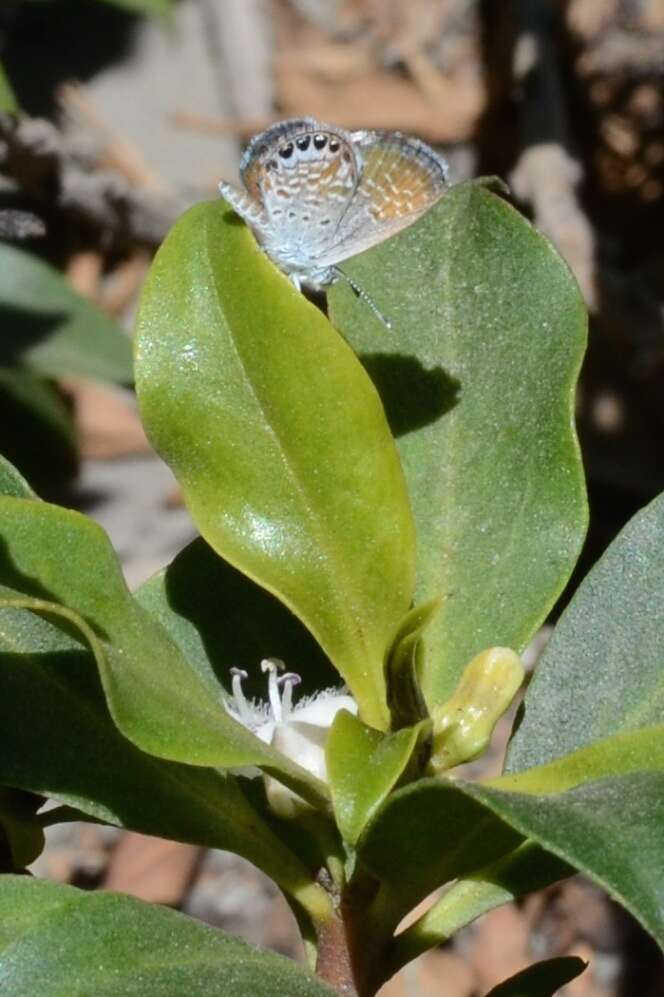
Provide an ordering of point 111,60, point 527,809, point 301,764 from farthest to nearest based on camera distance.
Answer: point 111,60
point 301,764
point 527,809

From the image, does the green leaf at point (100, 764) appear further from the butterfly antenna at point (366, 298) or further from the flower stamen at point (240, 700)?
the butterfly antenna at point (366, 298)

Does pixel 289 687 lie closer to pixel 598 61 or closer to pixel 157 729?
pixel 157 729

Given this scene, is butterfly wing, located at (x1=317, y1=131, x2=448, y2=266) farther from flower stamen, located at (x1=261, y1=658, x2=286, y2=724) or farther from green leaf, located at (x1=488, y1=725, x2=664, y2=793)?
green leaf, located at (x1=488, y1=725, x2=664, y2=793)

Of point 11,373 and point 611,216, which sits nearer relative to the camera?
point 11,373

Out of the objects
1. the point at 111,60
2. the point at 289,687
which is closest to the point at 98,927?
the point at 289,687

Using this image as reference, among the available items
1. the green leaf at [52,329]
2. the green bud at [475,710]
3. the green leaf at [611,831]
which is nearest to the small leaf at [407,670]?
the green bud at [475,710]

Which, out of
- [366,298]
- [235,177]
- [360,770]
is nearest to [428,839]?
[360,770]
